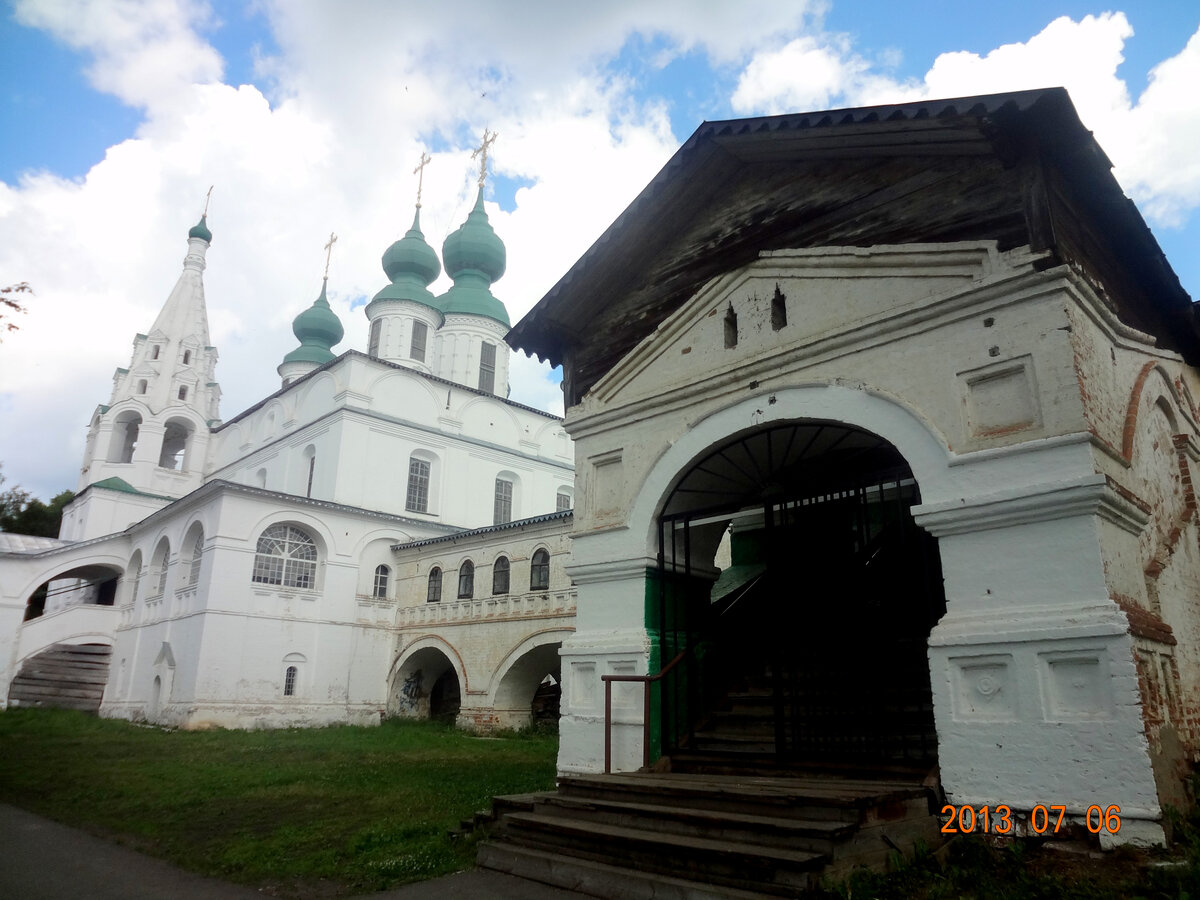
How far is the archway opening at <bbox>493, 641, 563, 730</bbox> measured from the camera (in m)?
21.0

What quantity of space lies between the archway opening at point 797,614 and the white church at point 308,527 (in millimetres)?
11863

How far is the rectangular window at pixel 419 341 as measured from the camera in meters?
33.3

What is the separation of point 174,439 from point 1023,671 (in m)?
38.4

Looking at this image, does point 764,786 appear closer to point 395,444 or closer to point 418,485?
point 395,444

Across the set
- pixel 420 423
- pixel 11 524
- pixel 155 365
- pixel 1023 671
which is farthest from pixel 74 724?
pixel 11 524

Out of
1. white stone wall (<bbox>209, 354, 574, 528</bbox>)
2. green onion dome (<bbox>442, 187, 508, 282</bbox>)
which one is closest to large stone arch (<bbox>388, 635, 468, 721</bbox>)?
white stone wall (<bbox>209, 354, 574, 528</bbox>)

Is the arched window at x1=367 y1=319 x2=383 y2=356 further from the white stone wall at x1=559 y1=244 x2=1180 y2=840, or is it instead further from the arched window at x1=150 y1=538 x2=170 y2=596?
the white stone wall at x1=559 y1=244 x2=1180 y2=840

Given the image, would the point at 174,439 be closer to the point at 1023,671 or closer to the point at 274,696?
→ the point at 274,696

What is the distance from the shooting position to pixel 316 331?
3841 cm

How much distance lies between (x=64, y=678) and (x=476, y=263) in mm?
20893

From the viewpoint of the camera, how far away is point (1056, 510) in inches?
216

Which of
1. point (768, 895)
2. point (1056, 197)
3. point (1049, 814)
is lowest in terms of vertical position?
point (768, 895)

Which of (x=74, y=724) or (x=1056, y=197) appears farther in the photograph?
(x=74, y=724)

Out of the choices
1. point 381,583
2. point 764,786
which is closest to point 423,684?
point 381,583
